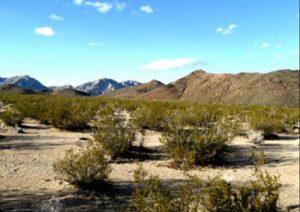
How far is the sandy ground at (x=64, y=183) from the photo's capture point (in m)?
9.11

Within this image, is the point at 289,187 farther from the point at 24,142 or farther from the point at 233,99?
the point at 233,99

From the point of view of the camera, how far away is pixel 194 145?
540 inches

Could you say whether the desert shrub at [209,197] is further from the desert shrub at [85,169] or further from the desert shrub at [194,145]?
the desert shrub at [194,145]

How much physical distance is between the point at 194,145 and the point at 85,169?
4537 millimetres

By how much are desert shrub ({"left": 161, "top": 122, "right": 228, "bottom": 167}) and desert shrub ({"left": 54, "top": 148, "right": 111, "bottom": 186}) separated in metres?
3.41

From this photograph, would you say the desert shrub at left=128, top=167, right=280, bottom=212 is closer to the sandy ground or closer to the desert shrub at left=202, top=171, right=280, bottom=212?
the desert shrub at left=202, top=171, right=280, bottom=212

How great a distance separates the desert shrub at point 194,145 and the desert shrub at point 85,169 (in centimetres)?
341

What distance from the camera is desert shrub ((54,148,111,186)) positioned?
392 inches

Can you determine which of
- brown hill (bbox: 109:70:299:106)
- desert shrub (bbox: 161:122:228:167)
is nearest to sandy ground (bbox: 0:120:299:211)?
desert shrub (bbox: 161:122:228:167)

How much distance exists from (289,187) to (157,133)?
10645mm

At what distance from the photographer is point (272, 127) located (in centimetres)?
2259

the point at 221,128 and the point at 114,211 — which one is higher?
the point at 221,128

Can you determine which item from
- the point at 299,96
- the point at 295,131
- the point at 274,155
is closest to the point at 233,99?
the point at 299,96

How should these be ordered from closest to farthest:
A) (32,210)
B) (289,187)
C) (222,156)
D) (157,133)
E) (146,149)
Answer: (32,210) → (289,187) → (222,156) → (146,149) → (157,133)
